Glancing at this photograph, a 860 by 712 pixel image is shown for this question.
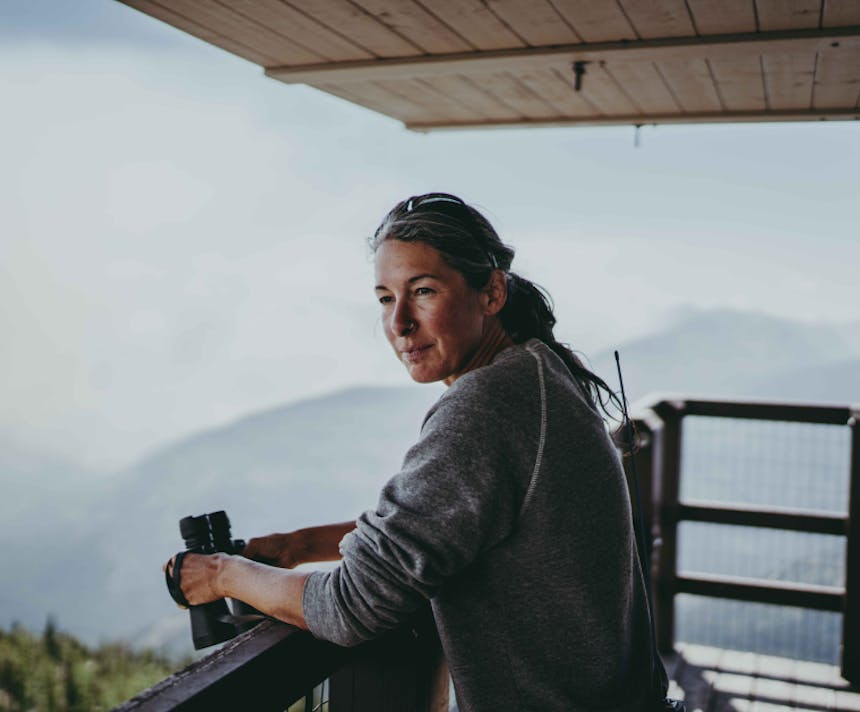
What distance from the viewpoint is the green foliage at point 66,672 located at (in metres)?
5.51

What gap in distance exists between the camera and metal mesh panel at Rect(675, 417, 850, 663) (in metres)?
3.27

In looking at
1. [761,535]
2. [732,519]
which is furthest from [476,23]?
[761,535]

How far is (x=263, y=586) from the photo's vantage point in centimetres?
103

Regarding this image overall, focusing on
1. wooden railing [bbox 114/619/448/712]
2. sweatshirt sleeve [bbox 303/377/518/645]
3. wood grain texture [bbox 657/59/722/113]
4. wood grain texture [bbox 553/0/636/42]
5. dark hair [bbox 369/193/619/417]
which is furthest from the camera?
wood grain texture [bbox 657/59/722/113]

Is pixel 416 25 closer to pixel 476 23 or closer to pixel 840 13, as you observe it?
pixel 476 23

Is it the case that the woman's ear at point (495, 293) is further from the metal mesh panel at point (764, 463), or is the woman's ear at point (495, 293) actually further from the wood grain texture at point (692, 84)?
the metal mesh panel at point (764, 463)

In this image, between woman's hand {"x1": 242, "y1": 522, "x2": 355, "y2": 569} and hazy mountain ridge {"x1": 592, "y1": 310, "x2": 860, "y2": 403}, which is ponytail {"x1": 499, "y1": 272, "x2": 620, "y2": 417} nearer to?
woman's hand {"x1": 242, "y1": 522, "x2": 355, "y2": 569}

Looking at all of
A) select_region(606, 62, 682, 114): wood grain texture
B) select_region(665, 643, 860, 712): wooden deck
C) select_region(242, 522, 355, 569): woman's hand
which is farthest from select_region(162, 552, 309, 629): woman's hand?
select_region(665, 643, 860, 712): wooden deck

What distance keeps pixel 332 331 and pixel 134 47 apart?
32.7 feet

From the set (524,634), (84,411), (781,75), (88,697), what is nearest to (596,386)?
(524,634)

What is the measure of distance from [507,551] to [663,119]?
8.54ft

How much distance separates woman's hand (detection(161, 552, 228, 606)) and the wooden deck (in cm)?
221

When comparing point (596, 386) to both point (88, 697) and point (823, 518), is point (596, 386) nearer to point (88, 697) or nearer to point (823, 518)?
point (823, 518)

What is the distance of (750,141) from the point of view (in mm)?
18922
